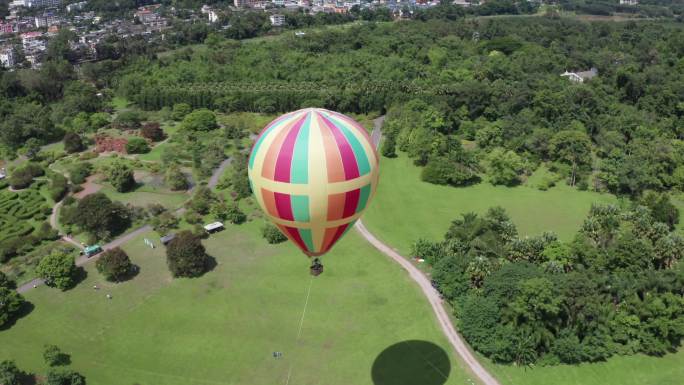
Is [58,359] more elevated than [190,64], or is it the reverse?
[190,64]

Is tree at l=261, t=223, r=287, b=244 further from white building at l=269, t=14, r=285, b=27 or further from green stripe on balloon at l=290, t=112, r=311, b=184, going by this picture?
white building at l=269, t=14, r=285, b=27

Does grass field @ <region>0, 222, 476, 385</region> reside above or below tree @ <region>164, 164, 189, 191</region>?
below

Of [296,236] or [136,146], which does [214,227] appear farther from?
[296,236]

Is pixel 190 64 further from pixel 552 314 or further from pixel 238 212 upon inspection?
pixel 552 314

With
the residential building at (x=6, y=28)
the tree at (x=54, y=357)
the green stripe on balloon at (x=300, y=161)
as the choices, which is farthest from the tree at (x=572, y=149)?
the residential building at (x=6, y=28)

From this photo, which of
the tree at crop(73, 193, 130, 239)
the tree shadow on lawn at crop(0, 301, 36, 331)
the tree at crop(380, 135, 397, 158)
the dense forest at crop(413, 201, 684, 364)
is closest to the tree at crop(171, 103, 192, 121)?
the tree at crop(380, 135, 397, 158)

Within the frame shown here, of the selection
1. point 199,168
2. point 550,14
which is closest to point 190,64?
point 199,168
